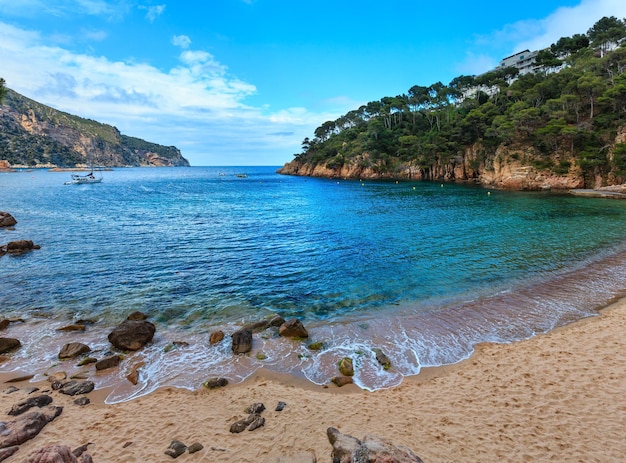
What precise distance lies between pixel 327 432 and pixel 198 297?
1006cm

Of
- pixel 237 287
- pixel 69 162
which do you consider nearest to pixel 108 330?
pixel 237 287

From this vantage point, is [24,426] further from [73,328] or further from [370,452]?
[370,452]

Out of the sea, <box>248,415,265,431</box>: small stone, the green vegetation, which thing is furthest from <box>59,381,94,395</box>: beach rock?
the green vegetation

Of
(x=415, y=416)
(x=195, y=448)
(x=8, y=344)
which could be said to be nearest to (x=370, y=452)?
(x=415, y=416)

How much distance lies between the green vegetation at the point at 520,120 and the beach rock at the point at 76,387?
63.5 m

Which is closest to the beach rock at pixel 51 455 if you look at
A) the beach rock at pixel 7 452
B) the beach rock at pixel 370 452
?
the beach rock at pixel 7 452

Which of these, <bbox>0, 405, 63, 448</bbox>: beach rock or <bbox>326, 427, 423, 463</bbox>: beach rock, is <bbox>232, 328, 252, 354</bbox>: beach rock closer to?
<bbox>0, 405, 63, 448</bbox>: beach rock

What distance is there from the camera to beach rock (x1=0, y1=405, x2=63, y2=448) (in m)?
6.45

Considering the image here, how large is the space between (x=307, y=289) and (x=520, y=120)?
6164 cm

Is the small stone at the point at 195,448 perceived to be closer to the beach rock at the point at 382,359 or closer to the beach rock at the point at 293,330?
the beach rock at the point at 293,330

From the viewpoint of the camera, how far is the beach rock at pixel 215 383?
8728 millimetres

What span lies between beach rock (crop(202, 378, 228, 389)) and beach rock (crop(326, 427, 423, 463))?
13.6 feet

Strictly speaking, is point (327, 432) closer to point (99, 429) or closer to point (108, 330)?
point (99, 429)

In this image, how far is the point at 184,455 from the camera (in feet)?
20.5
